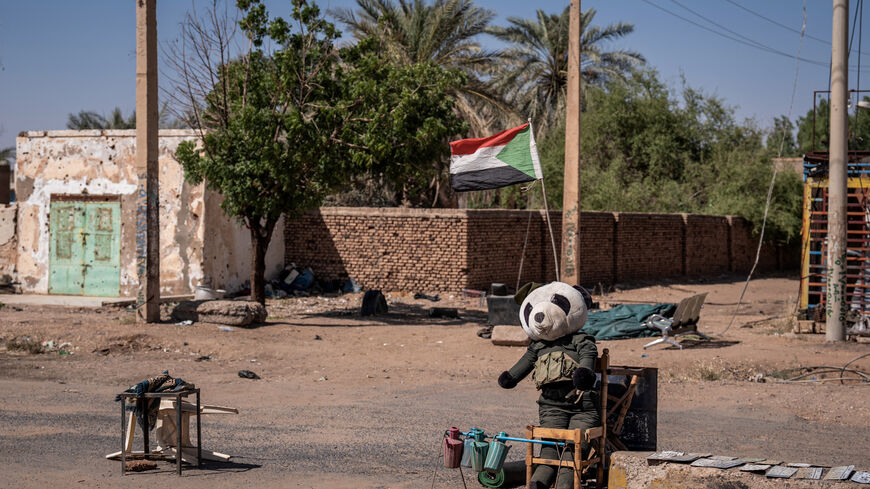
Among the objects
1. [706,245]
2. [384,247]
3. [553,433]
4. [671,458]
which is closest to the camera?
[671,458]

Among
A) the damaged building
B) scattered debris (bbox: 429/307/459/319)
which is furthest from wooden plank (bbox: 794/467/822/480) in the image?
the damaged building

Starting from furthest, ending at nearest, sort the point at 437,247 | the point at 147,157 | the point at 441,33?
1. the point at 441,33
2. the point at 437,247
3. the point at 147,157

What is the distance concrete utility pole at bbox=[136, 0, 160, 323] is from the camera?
46.1ft

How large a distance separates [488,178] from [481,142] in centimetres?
62

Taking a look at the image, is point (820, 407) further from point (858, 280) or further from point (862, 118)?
point (862, 118)

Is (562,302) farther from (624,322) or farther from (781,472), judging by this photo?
(624,322)

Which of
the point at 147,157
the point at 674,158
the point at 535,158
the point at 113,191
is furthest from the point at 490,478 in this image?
the point at 674,158

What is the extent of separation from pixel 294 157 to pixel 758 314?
1156 cm

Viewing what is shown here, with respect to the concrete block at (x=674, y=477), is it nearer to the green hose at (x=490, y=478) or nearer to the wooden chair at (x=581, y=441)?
the wooden chair at (x=581, y=441)

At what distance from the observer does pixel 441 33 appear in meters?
26.4

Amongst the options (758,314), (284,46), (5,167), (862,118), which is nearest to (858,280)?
(758,314)

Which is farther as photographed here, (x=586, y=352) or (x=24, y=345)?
(x=24, y=345)

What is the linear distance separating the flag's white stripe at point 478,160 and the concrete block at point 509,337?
274cm

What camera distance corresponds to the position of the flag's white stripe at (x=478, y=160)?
1397cm
